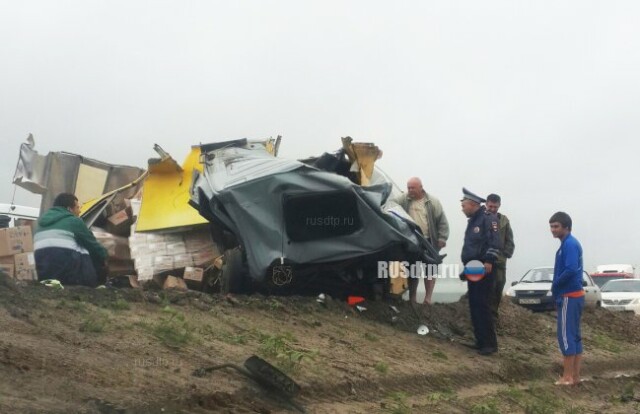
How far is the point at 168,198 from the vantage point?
12.8 m

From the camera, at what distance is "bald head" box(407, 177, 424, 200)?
12.1 m

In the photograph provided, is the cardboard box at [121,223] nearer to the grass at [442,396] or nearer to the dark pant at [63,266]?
the dark pant at [63,266]

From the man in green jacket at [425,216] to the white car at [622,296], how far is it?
1350 cm

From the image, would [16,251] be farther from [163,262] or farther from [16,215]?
[16,215]

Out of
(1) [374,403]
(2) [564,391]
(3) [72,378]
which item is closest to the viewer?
(3) [72,378]

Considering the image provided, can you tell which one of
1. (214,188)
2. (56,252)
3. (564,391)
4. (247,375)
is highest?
(214,188)

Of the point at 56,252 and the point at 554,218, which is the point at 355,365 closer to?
the point at 554,218

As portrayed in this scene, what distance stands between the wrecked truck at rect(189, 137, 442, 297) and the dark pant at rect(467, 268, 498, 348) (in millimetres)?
1044

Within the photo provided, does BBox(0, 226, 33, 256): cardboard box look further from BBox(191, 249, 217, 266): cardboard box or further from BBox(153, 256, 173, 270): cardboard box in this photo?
BBox(191, 249, 217, 266): cardboard box

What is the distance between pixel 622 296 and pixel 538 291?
5.16 metres

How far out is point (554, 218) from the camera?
967cm

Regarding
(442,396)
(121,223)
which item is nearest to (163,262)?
(121,223)

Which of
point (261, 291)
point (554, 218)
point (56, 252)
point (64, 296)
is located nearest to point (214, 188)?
point (261, 291)

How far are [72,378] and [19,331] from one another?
1.04m
